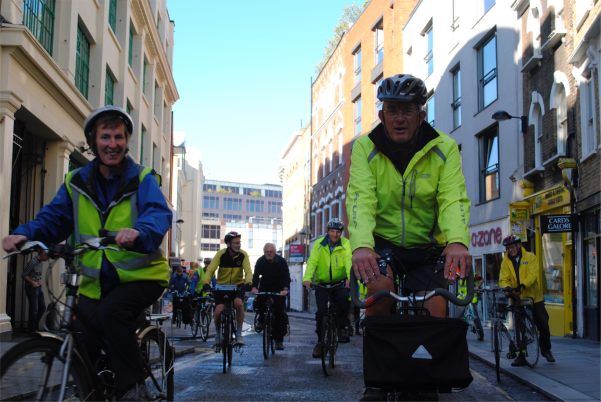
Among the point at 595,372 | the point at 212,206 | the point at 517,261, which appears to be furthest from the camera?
the point at 212,206

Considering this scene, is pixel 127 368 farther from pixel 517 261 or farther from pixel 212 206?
pixel 212 206

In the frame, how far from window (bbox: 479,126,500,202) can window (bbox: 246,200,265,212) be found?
115 meters

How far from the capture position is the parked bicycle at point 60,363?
3043 millimetres

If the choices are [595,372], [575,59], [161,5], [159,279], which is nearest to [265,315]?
[595,372]

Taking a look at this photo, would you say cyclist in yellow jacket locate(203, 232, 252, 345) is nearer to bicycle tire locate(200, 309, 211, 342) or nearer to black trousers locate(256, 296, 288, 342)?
black trousers locate(256, 296, 288, 342)

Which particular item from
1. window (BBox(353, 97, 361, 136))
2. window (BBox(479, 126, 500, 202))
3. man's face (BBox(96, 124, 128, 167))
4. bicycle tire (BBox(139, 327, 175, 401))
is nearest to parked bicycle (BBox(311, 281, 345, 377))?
bicycle tire (BBox(139, 327, 175, 401))

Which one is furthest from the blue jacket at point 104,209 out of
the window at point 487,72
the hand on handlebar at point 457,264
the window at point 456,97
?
the window at point 456,97

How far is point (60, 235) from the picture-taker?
3.95m

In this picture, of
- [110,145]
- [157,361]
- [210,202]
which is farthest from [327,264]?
[210,202]

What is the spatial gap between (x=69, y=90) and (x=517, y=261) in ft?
35.2

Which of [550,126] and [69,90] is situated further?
[550,126]

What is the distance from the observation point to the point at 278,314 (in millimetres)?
11695

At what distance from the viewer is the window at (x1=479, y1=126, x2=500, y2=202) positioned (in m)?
22.1

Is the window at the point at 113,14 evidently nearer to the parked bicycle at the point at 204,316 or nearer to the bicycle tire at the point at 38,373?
the parked bicycle at the point at 204,316
